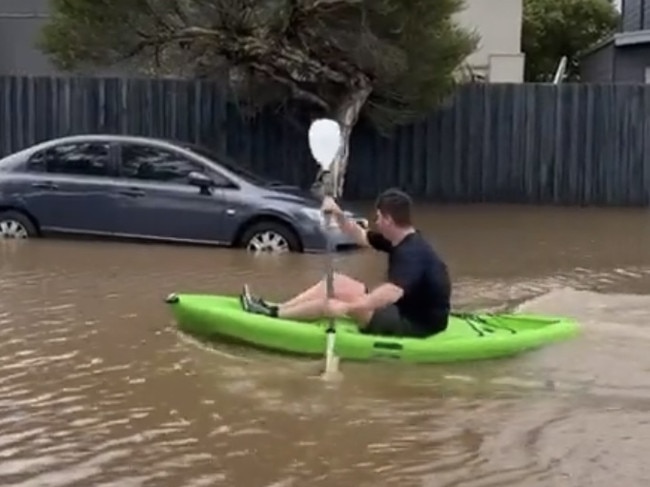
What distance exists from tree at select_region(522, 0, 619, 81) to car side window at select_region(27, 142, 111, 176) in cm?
2449

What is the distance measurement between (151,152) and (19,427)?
29.1 feet

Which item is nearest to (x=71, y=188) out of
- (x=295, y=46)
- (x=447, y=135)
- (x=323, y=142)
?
(x=295, y=46)

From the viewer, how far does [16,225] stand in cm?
1644

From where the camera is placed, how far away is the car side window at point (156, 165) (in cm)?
1614

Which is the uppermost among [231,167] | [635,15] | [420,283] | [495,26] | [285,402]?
[635,15]

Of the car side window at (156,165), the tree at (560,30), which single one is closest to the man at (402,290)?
the car side window at (156,165)

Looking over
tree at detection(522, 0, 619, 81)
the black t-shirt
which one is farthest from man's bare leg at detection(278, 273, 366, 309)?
tree at detection(522, 0, 619, 81)

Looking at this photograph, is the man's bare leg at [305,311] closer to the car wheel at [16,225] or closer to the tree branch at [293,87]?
the car wheel at [16,225]

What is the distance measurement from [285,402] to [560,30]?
110ft

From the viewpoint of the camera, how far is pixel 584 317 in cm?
1179

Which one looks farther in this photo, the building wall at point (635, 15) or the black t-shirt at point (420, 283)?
the building wall at point (635, 15)

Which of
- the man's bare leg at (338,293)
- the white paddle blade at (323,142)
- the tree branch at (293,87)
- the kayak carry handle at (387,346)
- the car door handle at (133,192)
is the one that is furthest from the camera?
the tree branch at (293,87)

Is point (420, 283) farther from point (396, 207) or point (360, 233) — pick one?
point (360, 233)

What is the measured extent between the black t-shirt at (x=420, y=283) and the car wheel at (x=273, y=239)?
6.02 m
